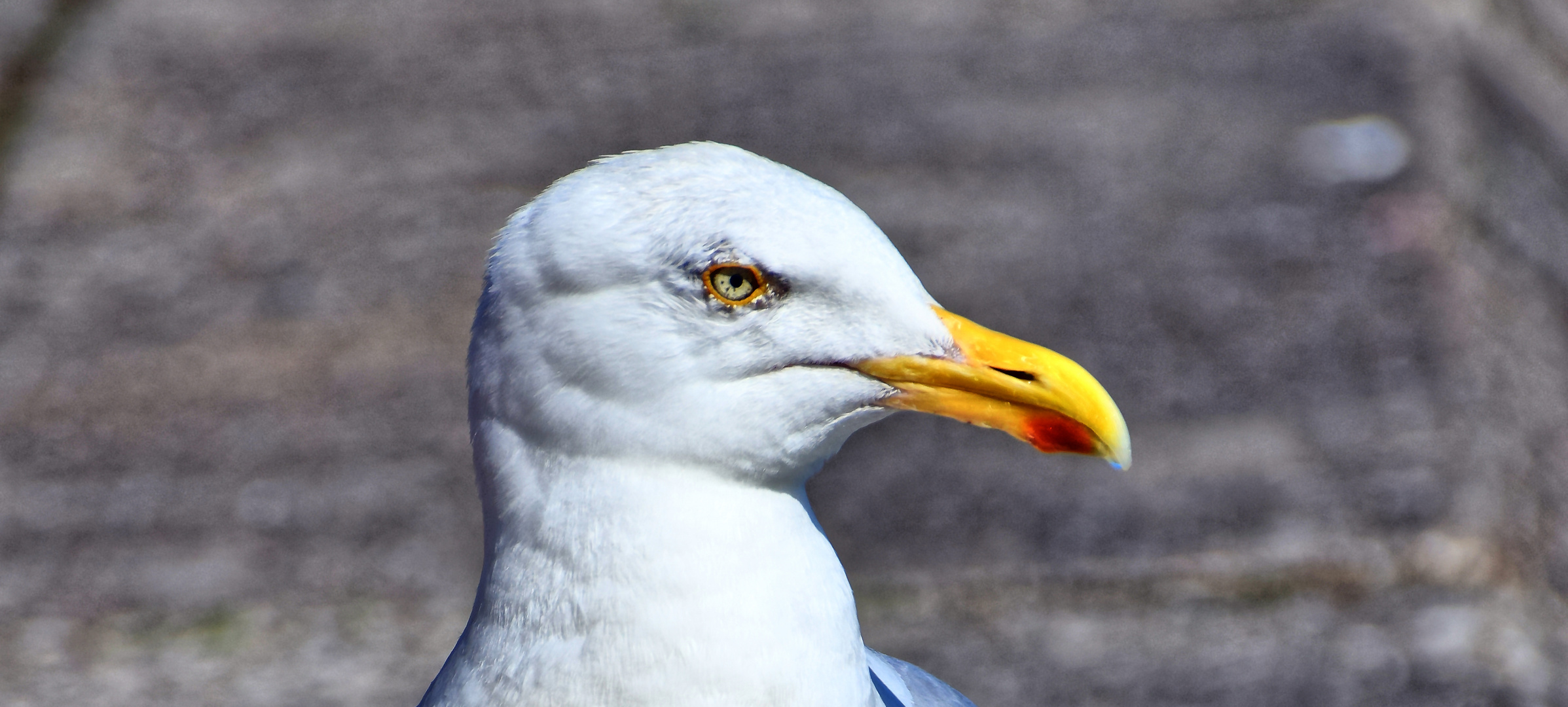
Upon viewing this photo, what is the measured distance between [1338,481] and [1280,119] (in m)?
1.86

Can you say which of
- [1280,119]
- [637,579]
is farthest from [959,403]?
[1280,119]

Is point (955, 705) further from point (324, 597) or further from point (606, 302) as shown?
point (324, 597)

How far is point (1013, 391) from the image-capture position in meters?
1.67

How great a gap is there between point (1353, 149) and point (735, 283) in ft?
12.4

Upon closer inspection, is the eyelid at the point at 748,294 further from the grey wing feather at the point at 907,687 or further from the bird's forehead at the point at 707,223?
the grey wing feather at the point at 907,687

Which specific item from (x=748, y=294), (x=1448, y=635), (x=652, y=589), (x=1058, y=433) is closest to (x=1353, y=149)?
(x=1448, y=635)

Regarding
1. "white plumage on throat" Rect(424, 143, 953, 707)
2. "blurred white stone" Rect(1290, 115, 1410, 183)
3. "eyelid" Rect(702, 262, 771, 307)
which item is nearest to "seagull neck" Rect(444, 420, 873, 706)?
"white plumage on throat" Rect(424, 143, 953, 707)

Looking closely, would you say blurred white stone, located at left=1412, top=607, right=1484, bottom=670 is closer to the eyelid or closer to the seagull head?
the seagull head

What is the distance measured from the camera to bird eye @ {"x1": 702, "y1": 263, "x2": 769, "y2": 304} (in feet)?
5.27

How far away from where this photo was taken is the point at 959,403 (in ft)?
5.54

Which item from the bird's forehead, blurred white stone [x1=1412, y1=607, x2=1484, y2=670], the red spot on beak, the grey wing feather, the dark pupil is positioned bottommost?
blurred white stone [x1=1412, y1=607, x2=1484, y2=670]

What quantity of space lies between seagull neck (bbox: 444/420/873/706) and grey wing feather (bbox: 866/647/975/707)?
366 millimetres

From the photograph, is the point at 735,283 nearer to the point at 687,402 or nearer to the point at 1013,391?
the point at 687,402

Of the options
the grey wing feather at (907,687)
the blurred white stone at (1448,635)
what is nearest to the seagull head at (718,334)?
the grey wing feather at (907,687)
